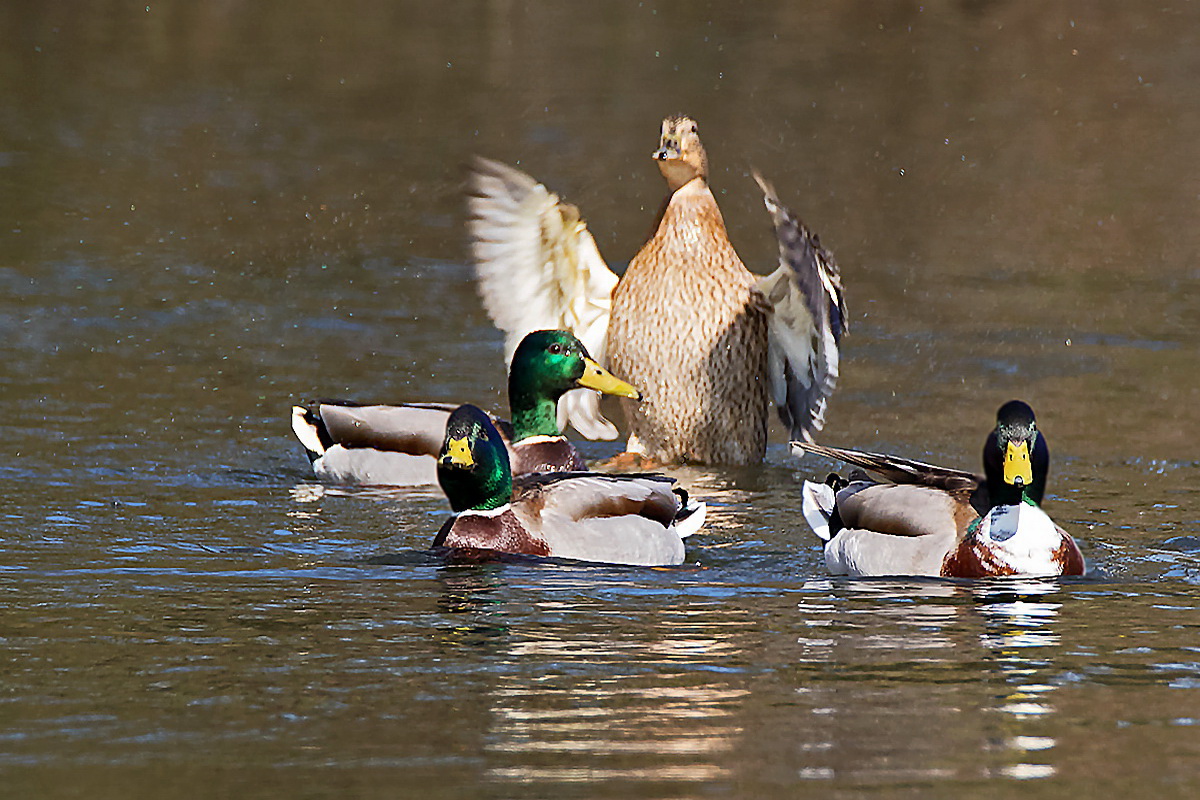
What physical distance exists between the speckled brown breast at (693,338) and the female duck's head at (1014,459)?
3192 millimetres

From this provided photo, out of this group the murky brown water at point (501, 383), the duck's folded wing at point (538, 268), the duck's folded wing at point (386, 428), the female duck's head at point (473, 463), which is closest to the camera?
the murky brown water at point (501, 383)

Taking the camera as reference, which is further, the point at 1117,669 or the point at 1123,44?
the point at 1123,44

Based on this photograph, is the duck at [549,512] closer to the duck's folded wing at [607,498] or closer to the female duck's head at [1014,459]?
the duck's folded wing at [607,498]

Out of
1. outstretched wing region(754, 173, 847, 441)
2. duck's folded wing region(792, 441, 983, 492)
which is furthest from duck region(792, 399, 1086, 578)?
outstretched wing region(754, 173, 847, 441)

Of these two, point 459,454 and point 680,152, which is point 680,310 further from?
point 459,454

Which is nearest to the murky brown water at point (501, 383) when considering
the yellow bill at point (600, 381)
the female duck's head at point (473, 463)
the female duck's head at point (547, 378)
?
the female duck's head at point (473, 463)

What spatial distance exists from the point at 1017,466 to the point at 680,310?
351cm

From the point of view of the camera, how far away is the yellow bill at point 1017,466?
8.30 m

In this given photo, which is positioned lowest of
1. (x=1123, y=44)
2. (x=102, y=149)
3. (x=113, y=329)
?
(x=113, y=329)

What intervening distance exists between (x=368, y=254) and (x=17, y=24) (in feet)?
36.0

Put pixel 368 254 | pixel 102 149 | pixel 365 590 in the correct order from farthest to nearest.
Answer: pixel 102 149 → pixel 368 254 → pixel 365 590

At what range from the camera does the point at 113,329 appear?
44.3ft

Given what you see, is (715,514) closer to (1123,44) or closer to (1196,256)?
(1196,256)

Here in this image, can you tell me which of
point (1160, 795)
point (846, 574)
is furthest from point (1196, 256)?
point (1160, 795)
